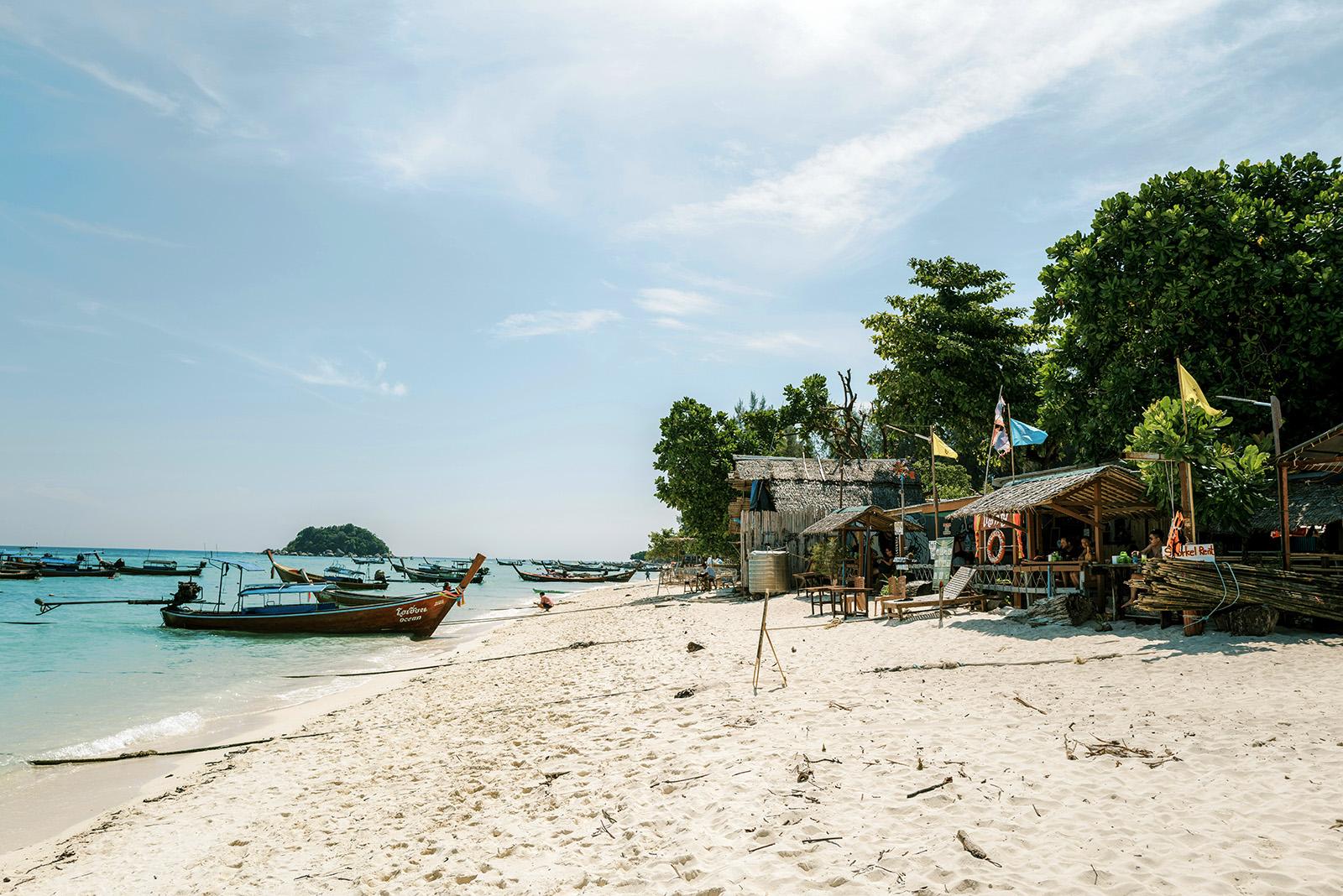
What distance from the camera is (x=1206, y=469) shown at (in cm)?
1325

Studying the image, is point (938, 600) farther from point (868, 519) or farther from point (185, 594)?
point (185, 594)

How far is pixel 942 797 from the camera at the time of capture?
5.35 m

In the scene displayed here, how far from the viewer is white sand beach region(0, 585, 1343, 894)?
4.58 metres

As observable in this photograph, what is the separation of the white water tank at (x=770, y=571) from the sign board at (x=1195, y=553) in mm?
15731

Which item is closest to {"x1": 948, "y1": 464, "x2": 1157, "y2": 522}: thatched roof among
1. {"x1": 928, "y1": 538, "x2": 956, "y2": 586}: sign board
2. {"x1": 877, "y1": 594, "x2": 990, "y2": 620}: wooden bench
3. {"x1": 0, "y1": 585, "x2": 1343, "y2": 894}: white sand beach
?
{"x1": 928, "y1": 538, "x2": 956, "y2": 586}: sign board

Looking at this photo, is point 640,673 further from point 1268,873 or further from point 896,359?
point 896,359

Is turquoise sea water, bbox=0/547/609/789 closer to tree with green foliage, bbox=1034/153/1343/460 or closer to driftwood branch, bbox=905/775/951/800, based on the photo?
driftwood branch, bbox=905/775/951/800

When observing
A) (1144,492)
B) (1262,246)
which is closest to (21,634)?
(1144,492)

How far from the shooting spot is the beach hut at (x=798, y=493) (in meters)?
28.3

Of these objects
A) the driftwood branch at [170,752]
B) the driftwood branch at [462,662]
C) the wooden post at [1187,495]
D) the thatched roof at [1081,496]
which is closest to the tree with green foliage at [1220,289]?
the thatched roof at [1081,496]

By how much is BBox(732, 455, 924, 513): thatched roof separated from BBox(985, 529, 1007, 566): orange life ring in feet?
33.9

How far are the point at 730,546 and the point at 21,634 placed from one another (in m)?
28.8

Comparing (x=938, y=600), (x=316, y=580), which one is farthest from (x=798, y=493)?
(x=316, y=580)

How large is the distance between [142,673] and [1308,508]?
26.5 metres
